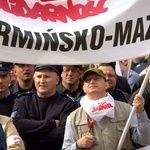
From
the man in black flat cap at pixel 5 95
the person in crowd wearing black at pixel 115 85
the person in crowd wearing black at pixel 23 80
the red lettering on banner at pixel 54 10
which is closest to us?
the red lettering on banner at pixel 54 10

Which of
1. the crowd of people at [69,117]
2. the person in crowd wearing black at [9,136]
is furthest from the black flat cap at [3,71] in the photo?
the person in crowd wearing black at [9,136]

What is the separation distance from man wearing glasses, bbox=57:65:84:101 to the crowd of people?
0.47 metres

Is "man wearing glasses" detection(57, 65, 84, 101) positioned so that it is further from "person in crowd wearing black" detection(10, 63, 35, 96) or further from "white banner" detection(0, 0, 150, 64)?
"white banner" detection(0, 0, 150, 64)

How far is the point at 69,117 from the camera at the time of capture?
5.60m

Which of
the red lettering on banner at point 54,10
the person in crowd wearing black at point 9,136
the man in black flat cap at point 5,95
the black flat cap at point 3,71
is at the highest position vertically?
the red lettering on banner at point 54,10

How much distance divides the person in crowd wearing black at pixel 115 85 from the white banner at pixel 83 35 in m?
1.51

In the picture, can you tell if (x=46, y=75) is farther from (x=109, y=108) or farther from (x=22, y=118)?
(x=109, y=108)

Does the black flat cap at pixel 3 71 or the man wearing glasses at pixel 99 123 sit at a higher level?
the black flat cap at pixel 3 71

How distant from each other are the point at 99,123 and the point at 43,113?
0.74m

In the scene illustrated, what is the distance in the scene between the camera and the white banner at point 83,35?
505cm

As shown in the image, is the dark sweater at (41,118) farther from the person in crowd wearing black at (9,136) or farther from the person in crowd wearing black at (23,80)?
the person in crowd wearing black at (23,80)

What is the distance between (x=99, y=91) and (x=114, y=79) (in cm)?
126

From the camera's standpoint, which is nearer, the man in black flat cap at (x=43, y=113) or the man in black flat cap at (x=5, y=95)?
the man in black flat cap at (x=43, y=113)

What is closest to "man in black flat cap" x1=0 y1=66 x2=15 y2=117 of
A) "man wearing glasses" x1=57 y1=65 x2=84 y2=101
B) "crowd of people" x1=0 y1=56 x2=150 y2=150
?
"crowd of people" x1=0 y1=56 x2=150 y2=150
